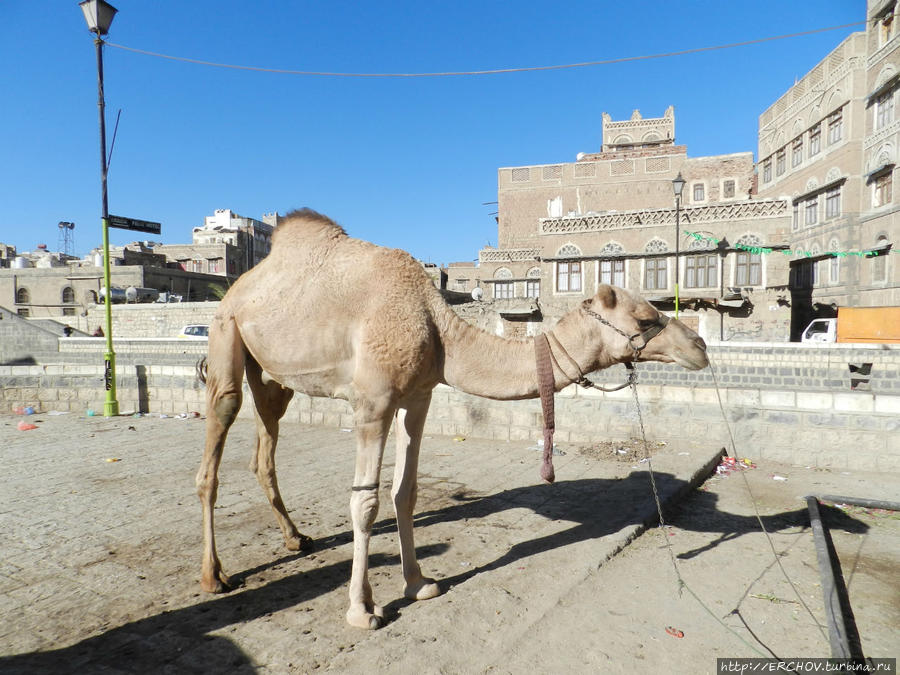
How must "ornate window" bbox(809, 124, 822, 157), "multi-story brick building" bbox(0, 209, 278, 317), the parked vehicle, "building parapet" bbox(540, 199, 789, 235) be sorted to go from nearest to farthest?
the parked vehicle → "building parapet" bbox(540, 199, 789, 235) → "ornate window" bbox(809, 124, 822, 157) → "multi-story brick building" bbox(0, 209, 278, 317)

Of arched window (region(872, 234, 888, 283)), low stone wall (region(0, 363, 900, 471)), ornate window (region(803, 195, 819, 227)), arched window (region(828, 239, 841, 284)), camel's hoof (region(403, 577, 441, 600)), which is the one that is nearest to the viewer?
camel's hoof (region(403, 577, 441, 600))

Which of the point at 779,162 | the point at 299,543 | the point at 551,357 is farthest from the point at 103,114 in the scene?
the point at 779,162

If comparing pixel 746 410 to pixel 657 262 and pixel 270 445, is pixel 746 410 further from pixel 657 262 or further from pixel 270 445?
pixel 657 262

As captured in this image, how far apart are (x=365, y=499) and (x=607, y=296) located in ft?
6.92

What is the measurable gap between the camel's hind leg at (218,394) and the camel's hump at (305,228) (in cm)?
79

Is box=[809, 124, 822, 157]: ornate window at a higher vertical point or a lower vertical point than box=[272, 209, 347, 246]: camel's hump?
higher

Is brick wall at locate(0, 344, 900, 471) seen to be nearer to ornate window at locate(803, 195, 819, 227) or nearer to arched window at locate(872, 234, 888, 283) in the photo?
arched window at locate(872, 234, 888, 283)

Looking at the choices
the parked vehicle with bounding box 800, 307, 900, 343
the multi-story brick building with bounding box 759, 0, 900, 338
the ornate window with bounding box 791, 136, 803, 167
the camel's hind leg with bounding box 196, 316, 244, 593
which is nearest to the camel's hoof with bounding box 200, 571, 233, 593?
the camel's hind leg with bounding box 196, 316, 244, 593

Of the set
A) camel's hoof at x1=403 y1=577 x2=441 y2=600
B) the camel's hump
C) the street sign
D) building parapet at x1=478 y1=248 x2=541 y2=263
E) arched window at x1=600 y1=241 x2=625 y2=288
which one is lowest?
camel's hoof at x1=403 y1=577 x2=441 y2=600

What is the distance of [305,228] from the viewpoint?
4.23 m

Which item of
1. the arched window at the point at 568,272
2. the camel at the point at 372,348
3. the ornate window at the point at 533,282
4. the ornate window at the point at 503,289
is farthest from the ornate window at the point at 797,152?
the camel at the point at 372,348

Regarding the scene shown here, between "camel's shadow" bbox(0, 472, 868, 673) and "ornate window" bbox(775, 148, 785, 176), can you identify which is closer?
"camel's shadow" bbox(0, 472, 868, 673)

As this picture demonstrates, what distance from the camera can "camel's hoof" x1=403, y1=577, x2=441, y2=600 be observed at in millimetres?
3820

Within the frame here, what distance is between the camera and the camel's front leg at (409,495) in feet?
12.6
